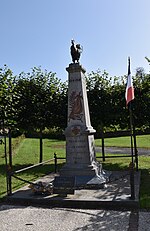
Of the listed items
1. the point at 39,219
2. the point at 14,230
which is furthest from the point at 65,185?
the point at 14,230

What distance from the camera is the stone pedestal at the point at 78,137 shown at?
948cm

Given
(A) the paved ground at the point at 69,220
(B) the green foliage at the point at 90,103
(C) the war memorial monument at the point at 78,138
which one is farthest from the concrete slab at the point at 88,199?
(B) the green foliage at the point at 90,103

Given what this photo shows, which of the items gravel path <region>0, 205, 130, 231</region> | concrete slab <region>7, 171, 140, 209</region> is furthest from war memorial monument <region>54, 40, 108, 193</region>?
gravel path <region>0, 205, 130, 231</region>

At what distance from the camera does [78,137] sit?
9.73 m

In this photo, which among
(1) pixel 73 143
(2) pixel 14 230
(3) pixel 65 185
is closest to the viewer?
(2) pixel 14 230

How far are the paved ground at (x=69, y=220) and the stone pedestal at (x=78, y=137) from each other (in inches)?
103

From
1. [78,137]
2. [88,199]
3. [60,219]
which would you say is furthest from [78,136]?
[60,219]

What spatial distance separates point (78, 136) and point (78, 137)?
0.04 m

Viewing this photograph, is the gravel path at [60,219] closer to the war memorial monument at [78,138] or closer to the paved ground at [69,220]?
the paved ground at [69,220]

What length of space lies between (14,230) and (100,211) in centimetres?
230

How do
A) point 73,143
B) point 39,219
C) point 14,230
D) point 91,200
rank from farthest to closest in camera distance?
point 73,143
point 91,200
point 39,219
point 14,230

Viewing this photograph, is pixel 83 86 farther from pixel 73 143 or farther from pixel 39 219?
pixel 39 219

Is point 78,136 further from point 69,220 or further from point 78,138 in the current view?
point 69,220

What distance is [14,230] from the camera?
5535 millimetres
